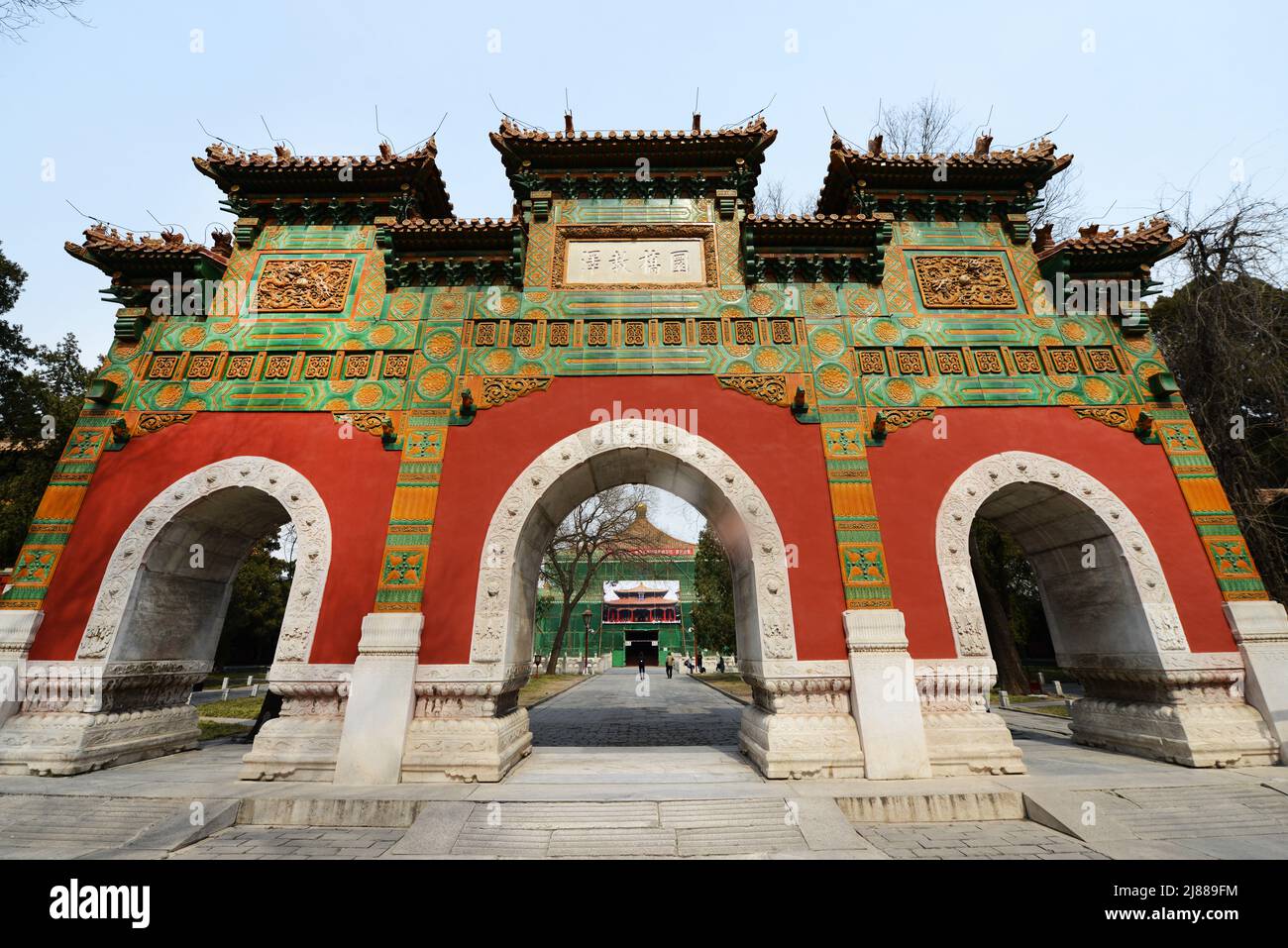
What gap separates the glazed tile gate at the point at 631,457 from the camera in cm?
666

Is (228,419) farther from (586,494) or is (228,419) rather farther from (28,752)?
(586,494)

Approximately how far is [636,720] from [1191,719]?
9.68 m

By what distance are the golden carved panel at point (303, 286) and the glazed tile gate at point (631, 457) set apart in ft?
0.20

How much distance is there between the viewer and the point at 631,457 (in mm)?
8039

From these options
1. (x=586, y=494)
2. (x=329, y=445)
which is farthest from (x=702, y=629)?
(x=329, y=445)

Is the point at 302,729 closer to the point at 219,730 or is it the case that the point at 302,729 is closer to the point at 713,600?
the point at 219,730

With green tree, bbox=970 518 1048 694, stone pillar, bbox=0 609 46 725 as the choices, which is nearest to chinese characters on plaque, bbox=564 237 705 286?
stone pillar, bbox=0 609 46 725

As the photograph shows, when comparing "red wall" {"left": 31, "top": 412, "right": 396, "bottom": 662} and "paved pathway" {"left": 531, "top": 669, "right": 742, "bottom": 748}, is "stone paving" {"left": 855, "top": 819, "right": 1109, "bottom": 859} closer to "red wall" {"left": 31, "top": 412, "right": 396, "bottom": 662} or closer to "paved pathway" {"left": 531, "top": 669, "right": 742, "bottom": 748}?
"paved pathway" {"left": 531, "top": 669, "right": 742, "bottom": 748}

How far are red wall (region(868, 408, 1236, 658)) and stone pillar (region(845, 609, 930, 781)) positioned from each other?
0.46m

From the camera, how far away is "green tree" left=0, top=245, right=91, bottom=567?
55.0 feet

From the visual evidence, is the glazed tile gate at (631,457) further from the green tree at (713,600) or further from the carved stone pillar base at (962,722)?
the green tree at (713,600)

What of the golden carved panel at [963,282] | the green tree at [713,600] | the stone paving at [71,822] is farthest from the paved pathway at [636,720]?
the golden carved panel at [963,282]

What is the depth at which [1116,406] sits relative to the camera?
26.1 feet

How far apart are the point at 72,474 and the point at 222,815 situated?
229 inches
